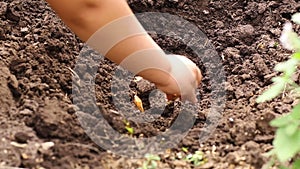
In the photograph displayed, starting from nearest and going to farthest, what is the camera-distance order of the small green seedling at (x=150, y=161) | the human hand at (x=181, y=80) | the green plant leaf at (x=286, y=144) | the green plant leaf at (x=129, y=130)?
the green plant leaf at (x=286, y=144) → the small green seedling at (x=150, y=161) → the green plant leaf at (x=129, y=130) → the human hand at (x=181, y=80)

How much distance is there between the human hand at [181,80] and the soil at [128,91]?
0.09 meters

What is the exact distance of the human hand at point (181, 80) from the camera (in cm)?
167

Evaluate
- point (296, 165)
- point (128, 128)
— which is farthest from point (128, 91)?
point (296, 165)

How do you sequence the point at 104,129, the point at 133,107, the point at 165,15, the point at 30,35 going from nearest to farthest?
the point at 104,129, the point at 133,107, the point at 30,35, the point at 165,15

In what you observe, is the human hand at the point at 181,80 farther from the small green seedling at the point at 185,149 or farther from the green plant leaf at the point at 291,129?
the green plant leaf at the point at 291,129

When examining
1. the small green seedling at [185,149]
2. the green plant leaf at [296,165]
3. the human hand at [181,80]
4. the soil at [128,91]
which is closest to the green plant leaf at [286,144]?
the green plant leaf at [296,165]

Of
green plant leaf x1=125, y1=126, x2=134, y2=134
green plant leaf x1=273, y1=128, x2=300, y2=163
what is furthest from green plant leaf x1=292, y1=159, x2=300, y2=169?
green plant leaf x1=125, y1=126, x2=134, y2=134

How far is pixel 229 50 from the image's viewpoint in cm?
212

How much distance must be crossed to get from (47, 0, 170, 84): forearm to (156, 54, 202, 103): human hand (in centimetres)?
11

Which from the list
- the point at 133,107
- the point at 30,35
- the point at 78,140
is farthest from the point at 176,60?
the point at 30,35

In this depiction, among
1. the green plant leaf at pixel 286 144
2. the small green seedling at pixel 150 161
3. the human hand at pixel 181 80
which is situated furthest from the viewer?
the human hand at pixel 181 80

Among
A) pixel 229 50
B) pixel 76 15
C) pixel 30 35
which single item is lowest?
pixel 76 15

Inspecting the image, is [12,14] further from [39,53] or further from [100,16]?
[100,16]

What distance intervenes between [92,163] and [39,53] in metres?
0.60
